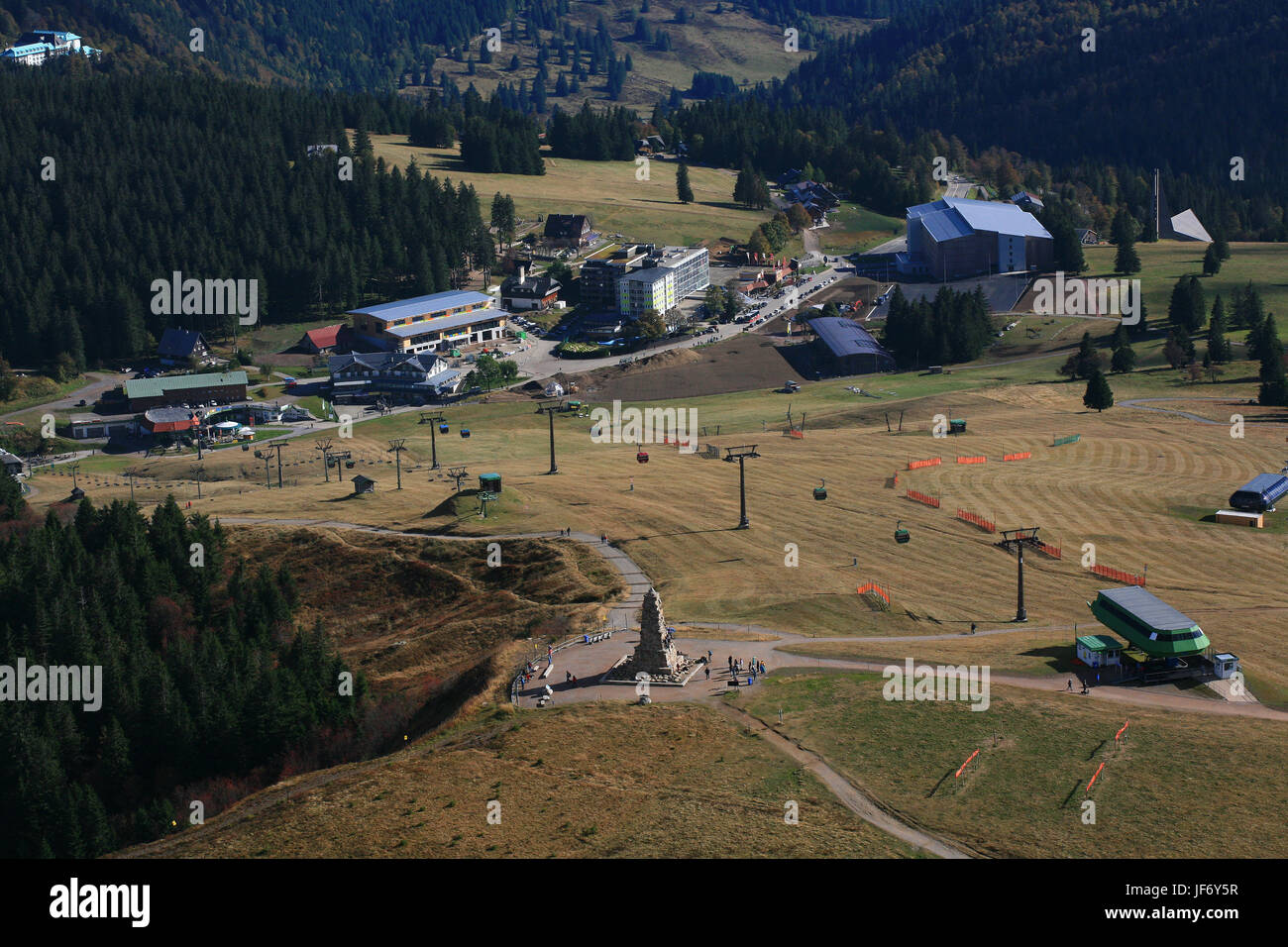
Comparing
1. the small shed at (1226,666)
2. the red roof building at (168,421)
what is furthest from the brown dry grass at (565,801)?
the red roof building at (168,421)

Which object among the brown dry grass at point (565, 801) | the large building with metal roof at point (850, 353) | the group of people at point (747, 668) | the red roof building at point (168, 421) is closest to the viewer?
the brown dry grass at point (565, 801)

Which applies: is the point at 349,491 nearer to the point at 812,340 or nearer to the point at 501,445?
the point at 501,445

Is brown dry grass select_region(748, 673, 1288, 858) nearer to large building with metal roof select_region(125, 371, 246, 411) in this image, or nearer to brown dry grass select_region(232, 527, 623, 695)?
brown dry grass select_region(232, 527, 623, 695)

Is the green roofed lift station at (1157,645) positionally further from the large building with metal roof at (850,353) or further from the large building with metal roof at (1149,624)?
the large building with metal roof at (850,353)

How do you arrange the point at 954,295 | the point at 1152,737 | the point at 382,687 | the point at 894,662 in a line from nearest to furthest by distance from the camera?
the point at 1152,737 → the point at 894,662 → the point at 382,687 → the point at 954,295

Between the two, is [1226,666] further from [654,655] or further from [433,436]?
[433,436]
